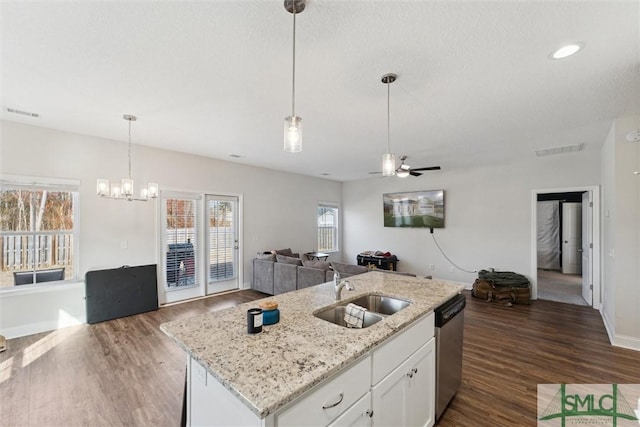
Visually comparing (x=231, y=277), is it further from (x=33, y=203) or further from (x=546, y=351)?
(x=546, y=351)

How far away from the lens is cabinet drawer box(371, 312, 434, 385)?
141cm

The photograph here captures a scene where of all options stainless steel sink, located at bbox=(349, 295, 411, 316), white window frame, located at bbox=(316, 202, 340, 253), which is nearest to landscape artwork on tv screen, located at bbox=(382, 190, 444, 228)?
white window frame, located at bbox=(316, 202, 340, 253)

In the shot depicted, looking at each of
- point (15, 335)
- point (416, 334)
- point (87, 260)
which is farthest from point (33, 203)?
point (416, 334)

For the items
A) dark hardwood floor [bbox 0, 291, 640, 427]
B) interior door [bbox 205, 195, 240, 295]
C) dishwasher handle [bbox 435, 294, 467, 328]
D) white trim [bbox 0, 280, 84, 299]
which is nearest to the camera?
dishwasher handle [bbox 435, 294, 467, 328]

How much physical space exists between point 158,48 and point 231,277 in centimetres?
454

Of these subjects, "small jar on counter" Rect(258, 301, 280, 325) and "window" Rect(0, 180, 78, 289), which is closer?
"small jar on counter" Rect(258, 301, 280, 325)

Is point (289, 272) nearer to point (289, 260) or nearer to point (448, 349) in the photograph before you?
point (289, 260)

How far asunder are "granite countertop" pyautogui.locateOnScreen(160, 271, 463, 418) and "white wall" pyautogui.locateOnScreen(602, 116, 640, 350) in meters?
2.87

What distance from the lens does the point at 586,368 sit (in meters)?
2.73

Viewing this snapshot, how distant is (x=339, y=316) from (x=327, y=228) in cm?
617

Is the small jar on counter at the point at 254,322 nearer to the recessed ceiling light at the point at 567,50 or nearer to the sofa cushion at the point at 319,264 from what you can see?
the recessed ceiling light at the point at 567,50

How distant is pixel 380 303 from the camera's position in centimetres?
225

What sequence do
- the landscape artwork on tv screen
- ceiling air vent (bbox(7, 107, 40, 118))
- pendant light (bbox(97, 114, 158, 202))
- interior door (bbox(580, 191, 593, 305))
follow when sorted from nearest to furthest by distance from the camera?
ceiling air vent (bbox(7, 107, 40, 118))
pendant light (bbox(97, 114, 158, 202))
interior door (bbox(580, 191, 593, 305))
the landscape artwork on tv screen

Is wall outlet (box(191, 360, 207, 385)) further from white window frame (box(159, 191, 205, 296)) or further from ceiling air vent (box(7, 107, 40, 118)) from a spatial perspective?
white window frame (box(159, 191, 205, 296))
